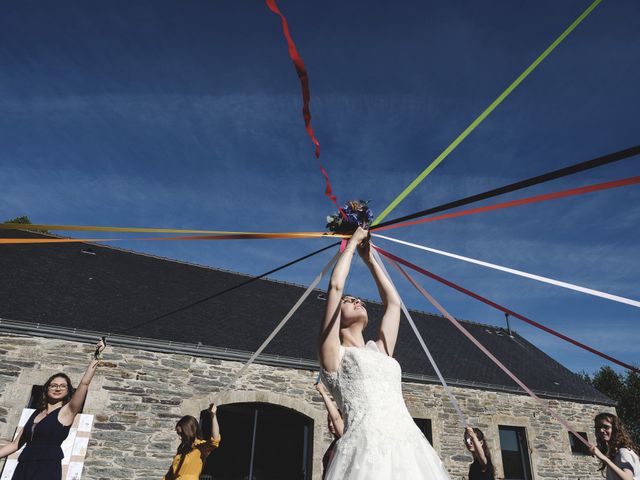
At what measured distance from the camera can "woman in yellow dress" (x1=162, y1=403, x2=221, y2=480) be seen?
13.6 ft

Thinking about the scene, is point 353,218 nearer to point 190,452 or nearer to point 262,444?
point 190,452

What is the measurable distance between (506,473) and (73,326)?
34.1 ft

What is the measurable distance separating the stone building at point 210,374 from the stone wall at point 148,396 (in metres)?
0.02

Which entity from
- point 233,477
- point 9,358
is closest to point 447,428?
point 233,477

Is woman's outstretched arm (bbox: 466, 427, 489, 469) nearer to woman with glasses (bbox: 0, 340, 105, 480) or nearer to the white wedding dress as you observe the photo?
the white wedding dress

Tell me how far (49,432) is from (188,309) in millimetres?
7102

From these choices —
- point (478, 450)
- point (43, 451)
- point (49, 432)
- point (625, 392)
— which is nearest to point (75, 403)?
point (49, 432)

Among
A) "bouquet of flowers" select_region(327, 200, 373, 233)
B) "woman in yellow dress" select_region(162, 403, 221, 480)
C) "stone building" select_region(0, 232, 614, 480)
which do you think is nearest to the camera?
"bouquet of flowers" select_region(327, 200, 373, 233)

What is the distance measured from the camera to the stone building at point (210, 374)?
7410mm

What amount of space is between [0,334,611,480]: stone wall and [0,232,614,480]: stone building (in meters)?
0.02

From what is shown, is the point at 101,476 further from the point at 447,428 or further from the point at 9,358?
the point at 447,428

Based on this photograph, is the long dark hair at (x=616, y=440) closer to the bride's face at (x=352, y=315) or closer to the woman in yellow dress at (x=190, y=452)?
the bride's face at (x=352, y=315)

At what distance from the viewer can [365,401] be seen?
207 centimetres

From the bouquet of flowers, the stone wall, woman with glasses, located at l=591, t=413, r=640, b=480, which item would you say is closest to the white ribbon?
the bouquet of flowers
